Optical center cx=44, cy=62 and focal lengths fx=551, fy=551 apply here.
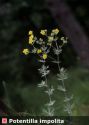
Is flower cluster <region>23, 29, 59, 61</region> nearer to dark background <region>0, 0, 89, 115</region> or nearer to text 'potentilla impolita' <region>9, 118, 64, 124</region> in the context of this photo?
text 'potentilla impolita' <region>9, 118, 64, 124</region>

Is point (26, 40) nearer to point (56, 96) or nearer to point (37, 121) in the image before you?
point (56, 96)

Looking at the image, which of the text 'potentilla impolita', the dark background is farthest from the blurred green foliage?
the text 'potentilla impolita'

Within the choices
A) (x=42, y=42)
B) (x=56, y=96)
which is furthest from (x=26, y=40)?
(x=42, y=42)

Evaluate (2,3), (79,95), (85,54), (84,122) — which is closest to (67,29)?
(85,54)

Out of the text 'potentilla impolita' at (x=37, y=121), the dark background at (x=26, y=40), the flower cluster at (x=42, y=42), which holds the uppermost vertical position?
the dark background at (x=26, y=40)

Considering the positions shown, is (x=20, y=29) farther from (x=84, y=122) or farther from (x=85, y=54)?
(x=84, y=122)

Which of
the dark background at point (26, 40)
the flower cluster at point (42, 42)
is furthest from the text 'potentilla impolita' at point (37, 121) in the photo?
the dark background at point (26, 40)

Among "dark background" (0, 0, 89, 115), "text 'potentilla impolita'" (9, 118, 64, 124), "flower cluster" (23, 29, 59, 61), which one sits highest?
"dark background" (0, 0, 89, 115)

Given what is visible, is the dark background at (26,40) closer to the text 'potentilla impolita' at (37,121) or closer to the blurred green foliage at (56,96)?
the blurred green foliage at (56,96)
